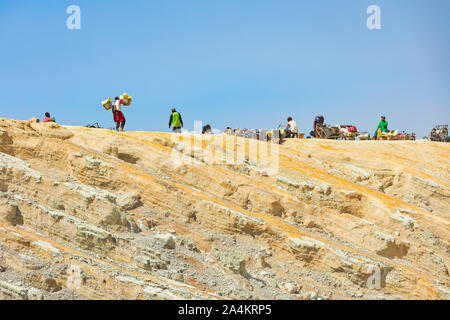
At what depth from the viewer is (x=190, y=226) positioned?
51.4 ft

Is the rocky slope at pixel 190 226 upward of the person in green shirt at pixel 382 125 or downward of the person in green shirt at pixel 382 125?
downward

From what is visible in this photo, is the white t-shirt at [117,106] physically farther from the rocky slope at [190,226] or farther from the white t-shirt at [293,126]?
the white t-shirt at [293,126]

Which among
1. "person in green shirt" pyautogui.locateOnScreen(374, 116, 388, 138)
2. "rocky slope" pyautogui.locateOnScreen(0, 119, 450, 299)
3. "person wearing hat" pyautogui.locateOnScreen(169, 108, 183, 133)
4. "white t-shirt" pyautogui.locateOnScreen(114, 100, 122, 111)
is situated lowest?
"rocky slope" pyautogui.locateOnScreen(0, 119, 450, 299)

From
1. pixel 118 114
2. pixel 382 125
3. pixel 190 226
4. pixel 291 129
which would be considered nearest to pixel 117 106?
pixel 118 114

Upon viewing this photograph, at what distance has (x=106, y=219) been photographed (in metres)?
14.2

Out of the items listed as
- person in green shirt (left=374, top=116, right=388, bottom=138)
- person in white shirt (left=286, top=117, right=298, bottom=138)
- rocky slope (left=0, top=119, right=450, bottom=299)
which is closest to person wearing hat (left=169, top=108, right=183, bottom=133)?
rocky slope (left=0, top=119, right=450, bottom=299)

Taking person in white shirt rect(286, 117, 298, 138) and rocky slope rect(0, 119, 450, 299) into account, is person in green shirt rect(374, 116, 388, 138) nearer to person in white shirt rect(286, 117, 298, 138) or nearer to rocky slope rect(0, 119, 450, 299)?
person in white shirt rect(286, 117, 298, 138)

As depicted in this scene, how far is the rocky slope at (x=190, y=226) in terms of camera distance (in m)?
11.6

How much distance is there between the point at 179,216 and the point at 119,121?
8294mm

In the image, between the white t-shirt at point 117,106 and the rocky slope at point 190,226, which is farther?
the white t-shirt at point 117,106

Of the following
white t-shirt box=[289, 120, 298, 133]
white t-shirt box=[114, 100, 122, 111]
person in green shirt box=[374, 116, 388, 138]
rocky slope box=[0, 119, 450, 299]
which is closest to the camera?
rocky slope box=[0, 119, 450, 299]

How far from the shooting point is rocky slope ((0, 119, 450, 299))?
11.6 metres

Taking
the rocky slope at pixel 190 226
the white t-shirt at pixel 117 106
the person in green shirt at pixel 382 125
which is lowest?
the rocky slope at pixel 190 226

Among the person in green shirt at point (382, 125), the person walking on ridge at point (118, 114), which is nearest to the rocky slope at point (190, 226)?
the person walking on ridge at point (118, 114)
